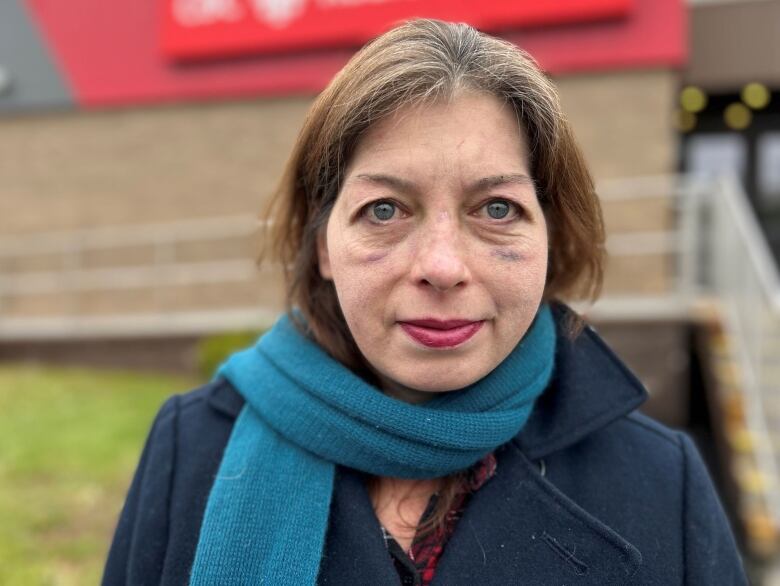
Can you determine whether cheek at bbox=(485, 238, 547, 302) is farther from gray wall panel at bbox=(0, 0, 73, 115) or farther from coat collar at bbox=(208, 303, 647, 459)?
gray wall panel at bbox=(0, 0, 73, 115)

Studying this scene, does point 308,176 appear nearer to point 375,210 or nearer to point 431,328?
point 375,210

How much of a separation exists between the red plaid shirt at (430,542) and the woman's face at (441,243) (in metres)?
0.24

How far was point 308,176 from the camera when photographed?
147 centimetres

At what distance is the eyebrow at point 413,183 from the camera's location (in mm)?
1245

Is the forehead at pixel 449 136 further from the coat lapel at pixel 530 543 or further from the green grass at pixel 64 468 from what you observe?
the green grass at pixel 64 468

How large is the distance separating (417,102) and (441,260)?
0.93 feet

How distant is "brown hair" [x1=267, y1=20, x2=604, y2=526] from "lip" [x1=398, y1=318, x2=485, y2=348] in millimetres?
284

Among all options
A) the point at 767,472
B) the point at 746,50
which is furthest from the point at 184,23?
the point at 767,472

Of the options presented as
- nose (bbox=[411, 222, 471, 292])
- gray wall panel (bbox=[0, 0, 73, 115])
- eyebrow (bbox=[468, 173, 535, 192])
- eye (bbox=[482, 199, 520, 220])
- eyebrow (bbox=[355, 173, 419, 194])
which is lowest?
gray wall panel (bbox=[0, 0, 73, 115])

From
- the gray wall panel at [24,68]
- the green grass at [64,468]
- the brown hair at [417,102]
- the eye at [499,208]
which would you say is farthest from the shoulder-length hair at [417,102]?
the gray wall panel at [24,68]

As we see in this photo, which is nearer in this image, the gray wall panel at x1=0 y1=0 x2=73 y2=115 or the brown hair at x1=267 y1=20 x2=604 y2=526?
the brown hair at x1=267 y1=20 x2=604 y2=526

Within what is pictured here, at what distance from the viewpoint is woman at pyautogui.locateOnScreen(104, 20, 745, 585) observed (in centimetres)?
126

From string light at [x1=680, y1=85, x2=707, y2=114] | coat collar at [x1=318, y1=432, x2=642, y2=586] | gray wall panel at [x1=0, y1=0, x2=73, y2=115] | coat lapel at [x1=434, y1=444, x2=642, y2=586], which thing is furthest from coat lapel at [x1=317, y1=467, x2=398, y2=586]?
gray wall panel at [x1=0, y1=0, x2=73, y2=115]

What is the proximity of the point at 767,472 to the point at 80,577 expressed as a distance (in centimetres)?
386
